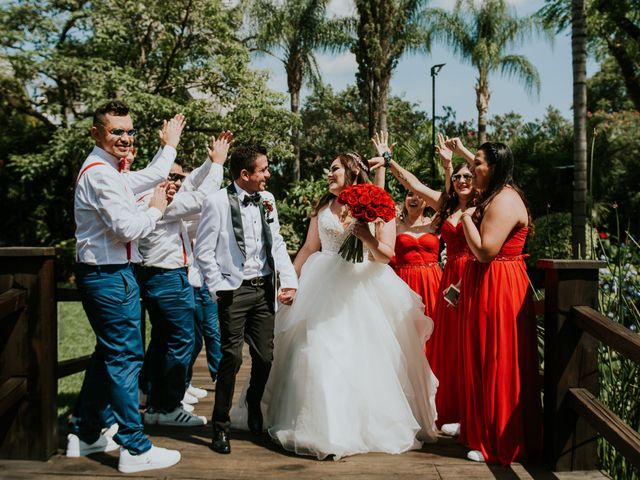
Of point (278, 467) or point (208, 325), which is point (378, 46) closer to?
point (208, 325)

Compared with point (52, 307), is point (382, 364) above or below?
below

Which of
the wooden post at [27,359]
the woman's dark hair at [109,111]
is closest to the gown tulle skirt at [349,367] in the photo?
the wooden post at [27,359]

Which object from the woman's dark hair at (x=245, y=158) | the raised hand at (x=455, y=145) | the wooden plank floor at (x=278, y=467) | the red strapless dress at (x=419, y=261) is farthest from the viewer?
the red strapless dress at (x=419, y=261)

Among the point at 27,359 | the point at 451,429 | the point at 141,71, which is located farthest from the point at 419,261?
the point at 141,71

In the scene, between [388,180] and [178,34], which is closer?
[388,180]

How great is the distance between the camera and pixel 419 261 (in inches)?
226

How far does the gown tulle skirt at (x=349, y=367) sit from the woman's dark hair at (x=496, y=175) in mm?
867

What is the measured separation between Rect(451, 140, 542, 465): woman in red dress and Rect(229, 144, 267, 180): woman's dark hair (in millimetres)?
1456

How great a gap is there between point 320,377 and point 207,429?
46.1 inches

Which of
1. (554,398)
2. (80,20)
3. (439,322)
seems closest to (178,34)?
(80,20)

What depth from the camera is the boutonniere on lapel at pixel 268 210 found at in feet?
14.4

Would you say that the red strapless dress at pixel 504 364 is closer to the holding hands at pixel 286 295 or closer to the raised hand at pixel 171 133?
the holding hands at pixel 286 295

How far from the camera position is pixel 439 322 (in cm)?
497

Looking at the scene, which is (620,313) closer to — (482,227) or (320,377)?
(482,227)
